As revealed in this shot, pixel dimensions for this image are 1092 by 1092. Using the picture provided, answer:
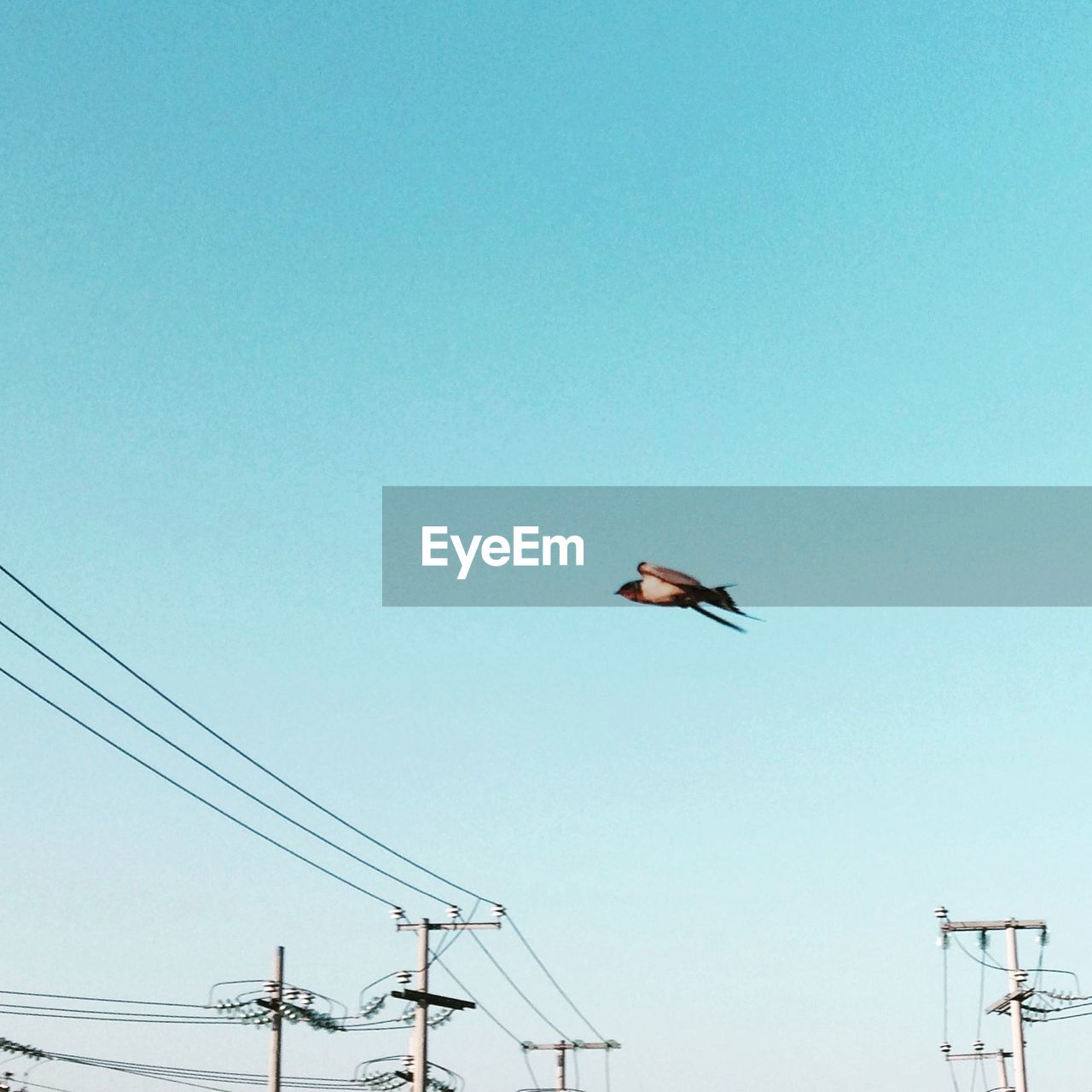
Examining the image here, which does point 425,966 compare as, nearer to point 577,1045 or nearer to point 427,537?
point 427,537

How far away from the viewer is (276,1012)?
1485 inches

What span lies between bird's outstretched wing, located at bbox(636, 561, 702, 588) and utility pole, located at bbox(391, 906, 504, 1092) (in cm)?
2780

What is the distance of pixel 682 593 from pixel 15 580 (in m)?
8.75

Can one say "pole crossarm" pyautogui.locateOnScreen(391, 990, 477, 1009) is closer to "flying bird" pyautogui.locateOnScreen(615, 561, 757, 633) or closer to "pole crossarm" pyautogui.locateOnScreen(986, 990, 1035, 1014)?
"pole crossarm" pyautogui.locateOnScreen(986, 990, 1035, 1014)

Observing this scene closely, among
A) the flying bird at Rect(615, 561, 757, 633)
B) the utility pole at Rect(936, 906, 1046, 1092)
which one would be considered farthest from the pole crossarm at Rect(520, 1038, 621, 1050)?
the flying bird at Rect(615, 561, 757, 633)

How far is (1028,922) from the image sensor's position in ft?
157

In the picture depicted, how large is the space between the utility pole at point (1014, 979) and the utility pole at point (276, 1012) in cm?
1872

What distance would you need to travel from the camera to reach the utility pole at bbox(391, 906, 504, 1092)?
139 feet

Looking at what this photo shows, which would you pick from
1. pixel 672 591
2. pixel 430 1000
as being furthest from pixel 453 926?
pixel 672 591

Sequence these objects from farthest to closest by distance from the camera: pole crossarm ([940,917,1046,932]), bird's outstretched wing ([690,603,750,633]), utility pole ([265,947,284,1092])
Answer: pole crossarm ([940,917,1046,932]) → utility pole ([265,947,284,1092]) → bird's outstretched wing ([690,603,750,633])

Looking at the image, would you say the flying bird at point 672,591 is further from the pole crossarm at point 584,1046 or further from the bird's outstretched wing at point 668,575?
the pole crossarm at point 584,1046

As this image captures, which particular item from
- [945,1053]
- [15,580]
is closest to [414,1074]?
[15,580]

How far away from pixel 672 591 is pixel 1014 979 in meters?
33.5

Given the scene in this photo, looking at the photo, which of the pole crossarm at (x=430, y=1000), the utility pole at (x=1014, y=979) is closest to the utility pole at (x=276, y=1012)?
the pole crossarm at (x=430, y=1000)
